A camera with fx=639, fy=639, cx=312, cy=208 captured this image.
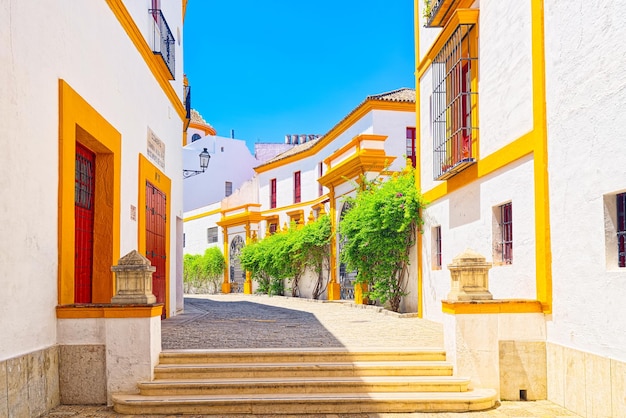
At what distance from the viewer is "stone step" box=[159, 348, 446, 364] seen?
723 cm

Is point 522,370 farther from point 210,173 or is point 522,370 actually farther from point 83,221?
point 210,173

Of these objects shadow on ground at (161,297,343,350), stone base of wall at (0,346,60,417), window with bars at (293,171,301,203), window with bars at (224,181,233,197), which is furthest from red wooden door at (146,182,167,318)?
window with bars at (224,181,233,197)

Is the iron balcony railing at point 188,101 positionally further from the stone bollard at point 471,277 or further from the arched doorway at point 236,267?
the arched doorway at point 236,267

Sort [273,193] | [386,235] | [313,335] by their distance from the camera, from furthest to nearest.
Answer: [273,193] → [386,235] → [313,335]

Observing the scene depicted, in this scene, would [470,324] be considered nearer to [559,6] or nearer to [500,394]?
[500,394]

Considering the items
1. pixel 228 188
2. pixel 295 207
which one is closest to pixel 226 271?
pixel 295 207

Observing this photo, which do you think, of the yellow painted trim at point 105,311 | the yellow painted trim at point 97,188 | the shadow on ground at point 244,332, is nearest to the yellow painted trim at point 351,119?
the shadow on ground at point 244,332

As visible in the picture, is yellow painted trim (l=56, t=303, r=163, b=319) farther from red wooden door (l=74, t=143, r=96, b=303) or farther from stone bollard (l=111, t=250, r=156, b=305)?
red wooden door (l=74, t=143, r=96, b=303)

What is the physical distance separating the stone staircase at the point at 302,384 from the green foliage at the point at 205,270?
26.6 meters

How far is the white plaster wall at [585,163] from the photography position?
5.44 metres

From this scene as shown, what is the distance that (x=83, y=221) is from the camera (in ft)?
26.4

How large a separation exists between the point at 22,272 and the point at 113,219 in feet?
9.65

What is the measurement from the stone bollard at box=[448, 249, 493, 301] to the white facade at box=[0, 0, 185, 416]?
13.7 feet

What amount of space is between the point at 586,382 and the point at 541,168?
7.46 ft
